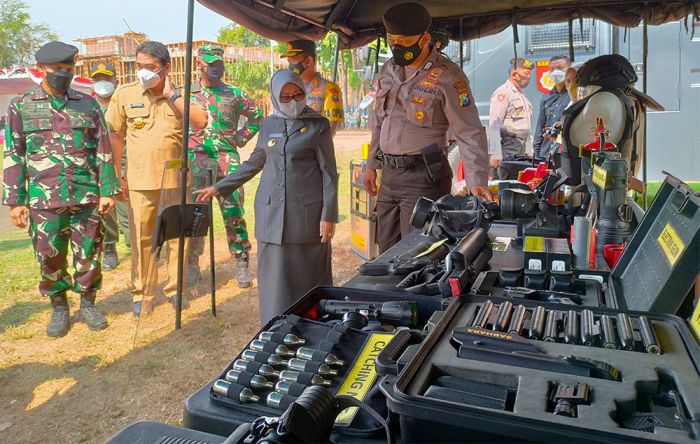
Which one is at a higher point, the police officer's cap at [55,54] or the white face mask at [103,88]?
the white face mask at [103,88]

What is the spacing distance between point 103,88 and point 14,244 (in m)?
3.05

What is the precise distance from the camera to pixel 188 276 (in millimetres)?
4941

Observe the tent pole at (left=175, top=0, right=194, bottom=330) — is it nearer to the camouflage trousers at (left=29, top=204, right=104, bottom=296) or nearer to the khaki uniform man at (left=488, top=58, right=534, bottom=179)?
the camouflage trousers at (left=29, top=204, right=104, bottom=296)

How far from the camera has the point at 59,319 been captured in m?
4.15

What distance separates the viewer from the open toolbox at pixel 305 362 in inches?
39.9

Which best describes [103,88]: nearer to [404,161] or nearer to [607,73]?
[404,161]

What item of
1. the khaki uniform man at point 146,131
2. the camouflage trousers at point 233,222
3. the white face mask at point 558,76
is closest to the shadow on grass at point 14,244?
the camouflage trousers at point 233,222

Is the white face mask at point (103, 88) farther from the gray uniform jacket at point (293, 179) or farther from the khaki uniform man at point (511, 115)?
the khaki uniform man at point (511, 115)

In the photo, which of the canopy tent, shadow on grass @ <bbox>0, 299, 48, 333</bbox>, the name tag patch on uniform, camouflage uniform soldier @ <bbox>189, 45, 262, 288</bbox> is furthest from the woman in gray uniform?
shadow on grass @ <bbox>0, 299, 48, 333</bbox>

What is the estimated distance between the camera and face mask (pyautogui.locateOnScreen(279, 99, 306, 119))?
124 inches

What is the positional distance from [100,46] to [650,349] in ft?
97.9

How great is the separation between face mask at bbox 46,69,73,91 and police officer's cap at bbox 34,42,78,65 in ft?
0.22

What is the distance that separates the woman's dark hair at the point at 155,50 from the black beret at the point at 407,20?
181 centimetres

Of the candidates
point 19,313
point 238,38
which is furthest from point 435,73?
point 238,38
